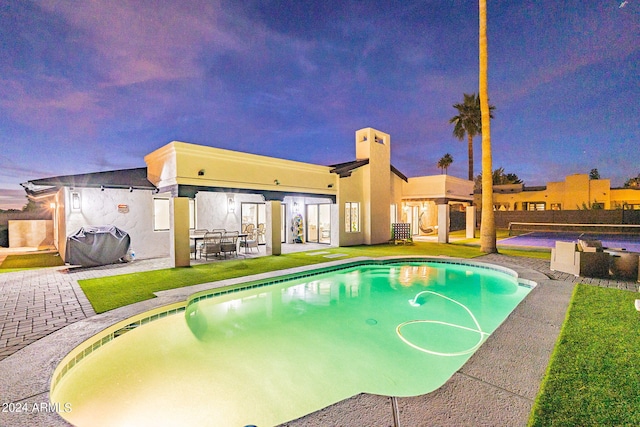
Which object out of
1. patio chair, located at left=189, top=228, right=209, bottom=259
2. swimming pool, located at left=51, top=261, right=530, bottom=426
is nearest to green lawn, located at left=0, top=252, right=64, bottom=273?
patio chair, located at left=189, top=228, right=209, bottom=259

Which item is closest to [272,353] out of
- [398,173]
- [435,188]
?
[398,173]

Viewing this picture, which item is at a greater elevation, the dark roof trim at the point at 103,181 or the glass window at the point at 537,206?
the dark roof trim at the point at 103,181

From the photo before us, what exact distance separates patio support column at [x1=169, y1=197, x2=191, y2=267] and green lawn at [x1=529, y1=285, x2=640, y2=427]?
1045 cm

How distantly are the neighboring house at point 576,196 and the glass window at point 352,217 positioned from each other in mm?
24281

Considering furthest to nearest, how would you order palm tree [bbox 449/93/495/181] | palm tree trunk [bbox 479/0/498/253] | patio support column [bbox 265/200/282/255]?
palm tree [bbox 449/93/495/181] < palm tree trunk [bbox 479/0/498/253] < patio support column [bbox 265/200/282/255]

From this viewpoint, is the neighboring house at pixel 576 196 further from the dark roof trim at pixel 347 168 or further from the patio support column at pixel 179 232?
the patio support column at pixel 179 232

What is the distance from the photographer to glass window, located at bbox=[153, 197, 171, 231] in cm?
1271

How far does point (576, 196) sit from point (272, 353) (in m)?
41.2

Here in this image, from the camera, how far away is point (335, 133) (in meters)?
45.5

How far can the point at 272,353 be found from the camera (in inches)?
195

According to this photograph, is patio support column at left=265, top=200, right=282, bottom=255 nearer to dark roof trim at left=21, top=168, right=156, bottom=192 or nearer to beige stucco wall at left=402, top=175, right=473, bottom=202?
dark roof trim at left=21, top=168, right=156, bottom=192

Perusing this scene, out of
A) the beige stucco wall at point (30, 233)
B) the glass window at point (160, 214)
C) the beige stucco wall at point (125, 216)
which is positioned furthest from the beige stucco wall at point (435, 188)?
the beige stucco wall at point (30, 233)

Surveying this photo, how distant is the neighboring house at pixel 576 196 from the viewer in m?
30.7

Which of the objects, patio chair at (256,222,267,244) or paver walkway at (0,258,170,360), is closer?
paver walkway at (0,258,170,360)
